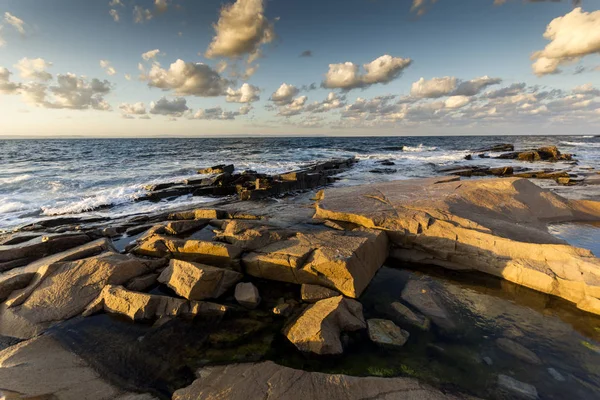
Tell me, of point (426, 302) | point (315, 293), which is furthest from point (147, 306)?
point (426, 302)

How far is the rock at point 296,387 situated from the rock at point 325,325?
0.69 m

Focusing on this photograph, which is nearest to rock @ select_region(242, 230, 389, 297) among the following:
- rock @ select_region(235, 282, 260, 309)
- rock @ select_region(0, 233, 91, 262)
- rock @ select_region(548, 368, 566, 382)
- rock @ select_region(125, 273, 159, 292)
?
rock @ select_region(235, 282, 260, 309)

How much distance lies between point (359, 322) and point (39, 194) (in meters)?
23.0

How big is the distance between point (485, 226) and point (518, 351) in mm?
4237

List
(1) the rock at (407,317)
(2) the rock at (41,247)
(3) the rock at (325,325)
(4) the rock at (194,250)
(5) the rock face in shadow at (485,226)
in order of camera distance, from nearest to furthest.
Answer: (3) the rock at (325,325), (1) the rock at (407,317), (5) the rock face in shadow at (485,226), (4) the rock at (194,250), (2) the rock at (41,247)

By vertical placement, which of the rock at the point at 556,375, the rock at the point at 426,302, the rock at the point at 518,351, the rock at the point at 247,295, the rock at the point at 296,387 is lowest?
the rock at the point at 556,375

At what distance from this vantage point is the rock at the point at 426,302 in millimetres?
5652

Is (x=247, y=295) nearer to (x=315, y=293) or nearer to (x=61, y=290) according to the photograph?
(x=315, y=293)

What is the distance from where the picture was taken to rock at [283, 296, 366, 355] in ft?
16.0

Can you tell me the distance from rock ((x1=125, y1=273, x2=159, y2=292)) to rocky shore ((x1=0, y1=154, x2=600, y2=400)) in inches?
1.2

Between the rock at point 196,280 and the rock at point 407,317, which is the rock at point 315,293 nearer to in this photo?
the rock at point 407,317

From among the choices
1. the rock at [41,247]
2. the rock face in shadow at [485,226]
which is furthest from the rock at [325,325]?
the rock at [41,247]

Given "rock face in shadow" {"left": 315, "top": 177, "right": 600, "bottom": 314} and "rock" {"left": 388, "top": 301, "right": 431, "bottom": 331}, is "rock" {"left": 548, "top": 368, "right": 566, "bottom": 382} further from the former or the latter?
"rock face in shadow" {"left": 315, "top": 177, "right": 600, "bottom": 314}

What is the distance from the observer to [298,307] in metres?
6.12
